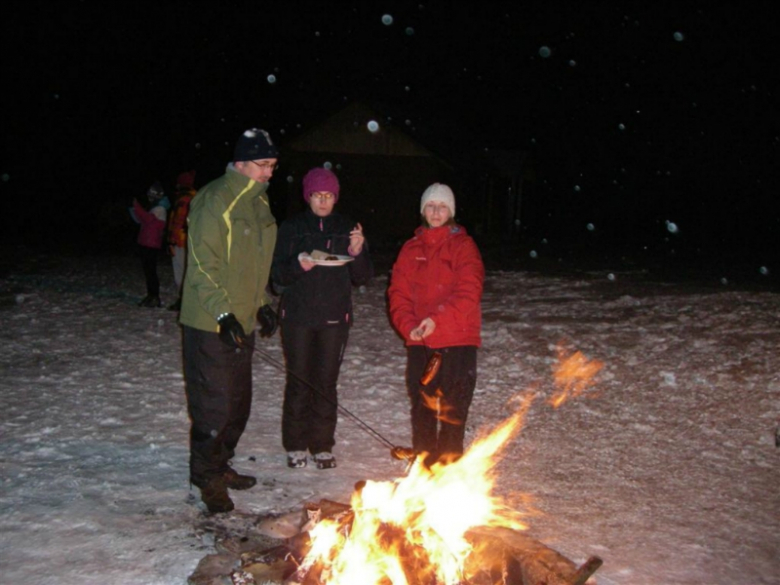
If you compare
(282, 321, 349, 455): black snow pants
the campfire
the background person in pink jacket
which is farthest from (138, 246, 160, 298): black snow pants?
the campfire

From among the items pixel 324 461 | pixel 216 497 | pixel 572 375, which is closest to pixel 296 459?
pixel 324 461

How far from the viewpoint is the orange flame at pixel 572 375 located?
7454 mm

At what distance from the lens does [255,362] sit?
8609 mm

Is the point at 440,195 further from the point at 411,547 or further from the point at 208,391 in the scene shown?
the point at 411,547

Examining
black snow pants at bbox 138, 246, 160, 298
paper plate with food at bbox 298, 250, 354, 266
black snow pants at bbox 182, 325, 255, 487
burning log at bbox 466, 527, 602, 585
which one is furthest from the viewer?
black snow pants at bbox 138, 246, 160, 298

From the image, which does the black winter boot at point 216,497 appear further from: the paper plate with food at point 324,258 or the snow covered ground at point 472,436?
the paper plate with food at point 324,258

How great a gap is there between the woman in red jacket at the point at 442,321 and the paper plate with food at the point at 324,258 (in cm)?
46

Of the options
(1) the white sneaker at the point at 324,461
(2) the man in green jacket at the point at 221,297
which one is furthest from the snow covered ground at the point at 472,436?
(2) the man in green jacket at the point at 221,297

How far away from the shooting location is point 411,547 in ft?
11.6

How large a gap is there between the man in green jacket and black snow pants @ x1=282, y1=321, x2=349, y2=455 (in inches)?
22.7

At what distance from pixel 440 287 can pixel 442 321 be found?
0.87ft

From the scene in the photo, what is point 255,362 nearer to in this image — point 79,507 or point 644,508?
point 79,507

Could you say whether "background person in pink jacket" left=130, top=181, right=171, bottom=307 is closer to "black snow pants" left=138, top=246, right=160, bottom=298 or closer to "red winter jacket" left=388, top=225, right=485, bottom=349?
"black snow pants" left=138, top=246, right=160, bottom=298

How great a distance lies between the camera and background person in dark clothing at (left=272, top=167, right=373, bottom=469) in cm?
511
